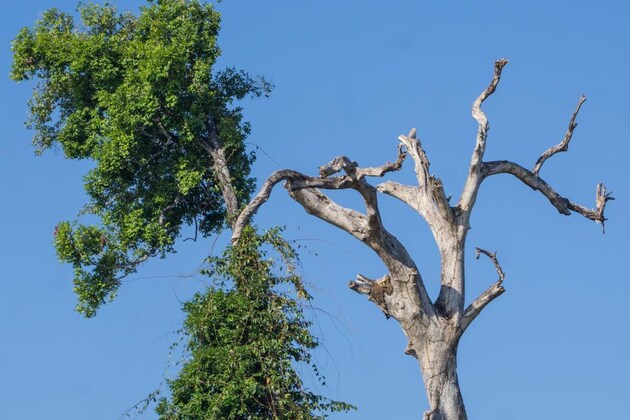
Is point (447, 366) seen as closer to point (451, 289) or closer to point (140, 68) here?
point (451, 289)

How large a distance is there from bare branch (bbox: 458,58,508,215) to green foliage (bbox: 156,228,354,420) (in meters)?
2.49

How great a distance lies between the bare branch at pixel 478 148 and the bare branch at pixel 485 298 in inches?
31.7

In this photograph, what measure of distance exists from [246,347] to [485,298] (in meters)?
3.24

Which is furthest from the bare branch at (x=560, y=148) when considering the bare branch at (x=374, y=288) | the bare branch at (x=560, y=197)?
the bare branch at (x=374, y=288)

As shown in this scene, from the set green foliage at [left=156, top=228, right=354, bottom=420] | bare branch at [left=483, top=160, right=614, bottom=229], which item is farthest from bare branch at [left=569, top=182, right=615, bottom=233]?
green foliage at [left=156, top=228, right=354, bottom=420]

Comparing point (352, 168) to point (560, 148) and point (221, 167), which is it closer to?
point (560, 148)

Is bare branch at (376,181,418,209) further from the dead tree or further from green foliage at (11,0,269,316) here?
green foliage at (11,0,269,316)

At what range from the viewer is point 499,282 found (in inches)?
629

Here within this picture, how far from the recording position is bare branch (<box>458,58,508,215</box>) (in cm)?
1659

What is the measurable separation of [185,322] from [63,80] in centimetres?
701

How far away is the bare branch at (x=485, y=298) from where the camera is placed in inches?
628

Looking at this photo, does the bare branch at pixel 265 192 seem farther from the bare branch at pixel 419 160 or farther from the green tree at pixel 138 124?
the green tree at pixel 138 124

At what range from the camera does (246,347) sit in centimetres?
1708

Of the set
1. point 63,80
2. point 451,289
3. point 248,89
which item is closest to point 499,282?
point 451,289
